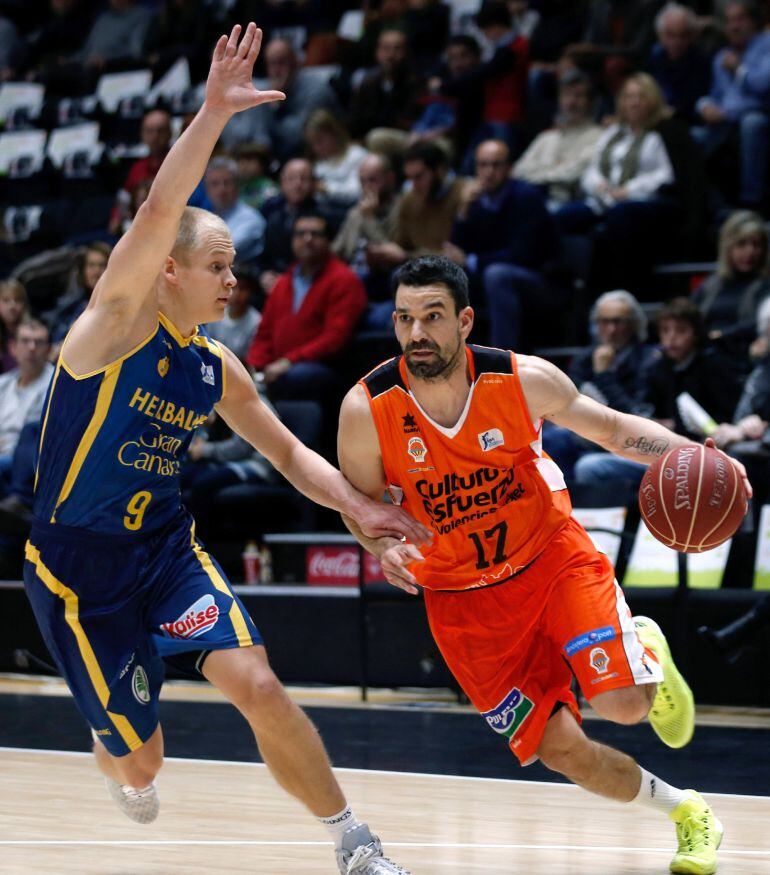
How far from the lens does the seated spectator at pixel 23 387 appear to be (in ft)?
30.7

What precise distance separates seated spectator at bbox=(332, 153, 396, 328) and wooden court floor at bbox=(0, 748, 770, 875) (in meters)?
4.49

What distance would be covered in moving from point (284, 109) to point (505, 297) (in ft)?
12.7

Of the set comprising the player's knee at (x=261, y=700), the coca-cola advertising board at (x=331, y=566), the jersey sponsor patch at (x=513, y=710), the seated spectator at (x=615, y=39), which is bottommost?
the coca-cola advertising board at (x=331, y=566)

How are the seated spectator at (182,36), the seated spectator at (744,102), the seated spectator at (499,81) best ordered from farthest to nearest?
the seated spectator at (182,36)
the seated spectator at (499,81)
the seated spectator at (744,102)

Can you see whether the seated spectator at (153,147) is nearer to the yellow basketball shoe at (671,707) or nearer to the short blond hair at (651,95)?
the short blond hair at (651,95)

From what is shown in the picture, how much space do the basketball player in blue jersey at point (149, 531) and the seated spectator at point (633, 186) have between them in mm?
5528

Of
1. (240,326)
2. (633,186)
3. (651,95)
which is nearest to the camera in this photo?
(651,95)

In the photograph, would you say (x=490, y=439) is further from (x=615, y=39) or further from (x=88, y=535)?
(x=615, y=39)

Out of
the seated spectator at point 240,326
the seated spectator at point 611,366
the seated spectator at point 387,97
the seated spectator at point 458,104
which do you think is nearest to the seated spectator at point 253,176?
the seated spectator at point 387,97

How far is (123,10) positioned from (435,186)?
5915 millimetres

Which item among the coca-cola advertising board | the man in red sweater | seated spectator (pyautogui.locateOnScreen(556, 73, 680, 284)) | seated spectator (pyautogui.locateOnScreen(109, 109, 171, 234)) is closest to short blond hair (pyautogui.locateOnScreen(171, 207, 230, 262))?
the coca-cola advertising board

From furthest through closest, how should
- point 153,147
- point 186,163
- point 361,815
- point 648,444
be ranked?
point 153,147 < point 361,815 < point 648,444 < point 186,163

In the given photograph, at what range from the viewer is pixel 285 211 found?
10.6 metres

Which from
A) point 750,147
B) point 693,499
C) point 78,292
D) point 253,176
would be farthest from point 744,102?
point 693,499
